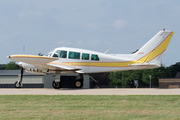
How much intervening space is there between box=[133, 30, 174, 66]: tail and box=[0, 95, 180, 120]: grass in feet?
30.8

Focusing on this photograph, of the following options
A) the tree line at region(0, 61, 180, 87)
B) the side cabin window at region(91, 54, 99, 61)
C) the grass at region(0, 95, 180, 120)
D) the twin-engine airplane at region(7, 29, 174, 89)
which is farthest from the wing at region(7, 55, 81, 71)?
the tree line at region(0, 61, 180, 87)

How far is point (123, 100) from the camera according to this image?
12.0 m

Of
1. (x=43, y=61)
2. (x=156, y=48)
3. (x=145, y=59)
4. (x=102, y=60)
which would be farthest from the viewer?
(x=102, y=60)

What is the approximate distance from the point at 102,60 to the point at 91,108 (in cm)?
1198

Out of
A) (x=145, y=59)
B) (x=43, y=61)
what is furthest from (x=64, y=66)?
(x=145, y=59)

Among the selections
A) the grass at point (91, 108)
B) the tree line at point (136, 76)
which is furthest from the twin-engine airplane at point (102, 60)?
the tree line at point (136, 76)

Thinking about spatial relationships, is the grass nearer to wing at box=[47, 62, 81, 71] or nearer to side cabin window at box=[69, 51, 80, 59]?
wing at box=[47, 62, 81, 71]

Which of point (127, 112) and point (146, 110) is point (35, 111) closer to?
point (127, 112)

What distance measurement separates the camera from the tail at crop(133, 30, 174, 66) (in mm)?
21228

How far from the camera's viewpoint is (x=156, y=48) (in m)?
21.4

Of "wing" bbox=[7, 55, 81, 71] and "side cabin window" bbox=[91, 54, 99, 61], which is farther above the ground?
"side cabin window" bbox=[91, 54, 99, 61]

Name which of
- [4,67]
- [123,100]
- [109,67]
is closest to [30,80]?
[109,67]

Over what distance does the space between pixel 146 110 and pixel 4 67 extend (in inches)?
4233

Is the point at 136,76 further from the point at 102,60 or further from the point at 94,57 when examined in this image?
the point at 94,57
